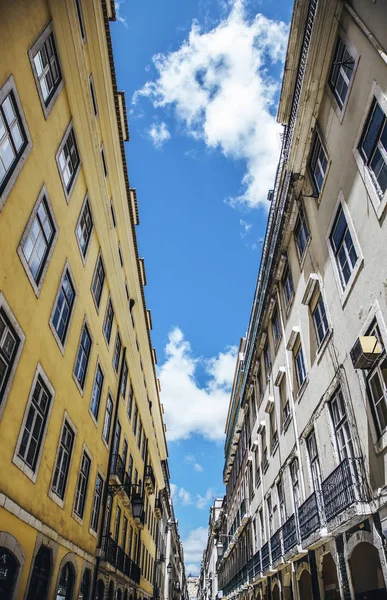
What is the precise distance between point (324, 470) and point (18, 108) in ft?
32.5

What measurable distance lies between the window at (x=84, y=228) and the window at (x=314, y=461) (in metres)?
8.07

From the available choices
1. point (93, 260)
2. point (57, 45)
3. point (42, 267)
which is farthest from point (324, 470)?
point (57, 45)

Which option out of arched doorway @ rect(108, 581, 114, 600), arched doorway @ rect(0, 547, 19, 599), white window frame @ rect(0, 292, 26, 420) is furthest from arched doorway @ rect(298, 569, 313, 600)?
white window frame @ rect(0, 292, 26, 420)

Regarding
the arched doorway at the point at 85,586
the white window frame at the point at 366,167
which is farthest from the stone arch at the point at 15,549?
the white window frame at the point at 366,167

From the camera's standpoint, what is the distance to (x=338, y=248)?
976 cm

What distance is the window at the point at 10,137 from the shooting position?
23.3 feet

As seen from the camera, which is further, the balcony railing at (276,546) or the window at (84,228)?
the balcony railing at (276,546)

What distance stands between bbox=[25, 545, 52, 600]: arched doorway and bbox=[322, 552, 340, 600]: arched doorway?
6.31 m

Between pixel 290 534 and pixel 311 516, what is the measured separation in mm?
2738

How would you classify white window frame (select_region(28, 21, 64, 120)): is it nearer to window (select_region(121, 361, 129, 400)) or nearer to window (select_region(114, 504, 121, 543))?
window (select_region(121, 361, 129, 400))

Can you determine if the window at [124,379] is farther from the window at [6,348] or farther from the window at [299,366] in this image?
the window at [6,348]

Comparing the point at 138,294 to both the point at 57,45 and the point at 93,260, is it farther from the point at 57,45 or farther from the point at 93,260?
the point at 57,45

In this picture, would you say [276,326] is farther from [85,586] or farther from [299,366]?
[85,586]

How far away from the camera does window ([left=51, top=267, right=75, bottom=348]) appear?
10.1 m
